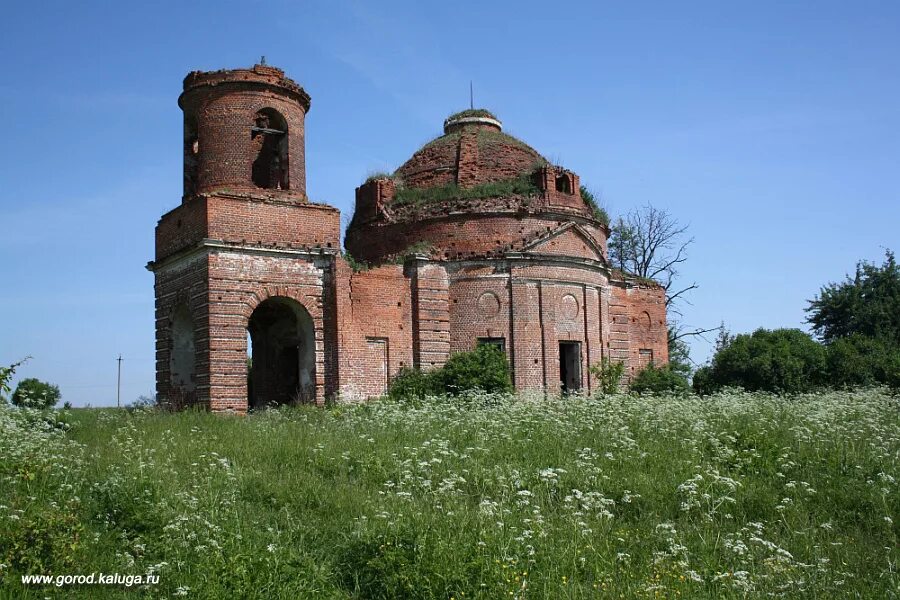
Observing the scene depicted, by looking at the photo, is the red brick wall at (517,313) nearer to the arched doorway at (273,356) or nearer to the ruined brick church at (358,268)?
the ruined brick church at (358,268)

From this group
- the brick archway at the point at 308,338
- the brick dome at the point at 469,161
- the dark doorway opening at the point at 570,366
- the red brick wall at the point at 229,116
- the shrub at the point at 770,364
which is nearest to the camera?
the brick archway at the point at 308,338

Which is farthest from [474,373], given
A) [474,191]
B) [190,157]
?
[190,157]

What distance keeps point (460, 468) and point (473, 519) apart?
237 cm

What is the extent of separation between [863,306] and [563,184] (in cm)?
2461

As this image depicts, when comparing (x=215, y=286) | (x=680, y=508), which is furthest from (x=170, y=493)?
(x=215, y=286)

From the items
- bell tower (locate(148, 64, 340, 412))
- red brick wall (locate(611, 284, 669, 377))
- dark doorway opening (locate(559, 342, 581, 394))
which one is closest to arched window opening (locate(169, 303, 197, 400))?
bell tower (locate(148, 64, 340, 412))

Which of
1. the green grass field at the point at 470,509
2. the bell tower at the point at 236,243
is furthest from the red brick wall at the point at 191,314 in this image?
the green grass field at the point at 470,509

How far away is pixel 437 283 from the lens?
2228cm

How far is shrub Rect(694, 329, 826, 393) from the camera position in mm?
27734

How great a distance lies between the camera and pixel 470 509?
28.0ft

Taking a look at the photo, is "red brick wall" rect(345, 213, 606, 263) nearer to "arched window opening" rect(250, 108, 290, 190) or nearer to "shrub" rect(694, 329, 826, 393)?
"arched window opening" rect(250, 108, 290, 190)

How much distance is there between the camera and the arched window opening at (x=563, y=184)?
24609 millimetres

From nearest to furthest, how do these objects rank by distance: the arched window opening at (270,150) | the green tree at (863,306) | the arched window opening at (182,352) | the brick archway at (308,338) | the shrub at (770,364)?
the brick archway at (308,338), the arched window opening at (182,352), the arched window opening at (270,150), the shrub at (770,364), the green tree at (863,306)

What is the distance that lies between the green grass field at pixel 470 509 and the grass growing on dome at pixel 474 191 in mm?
11049
